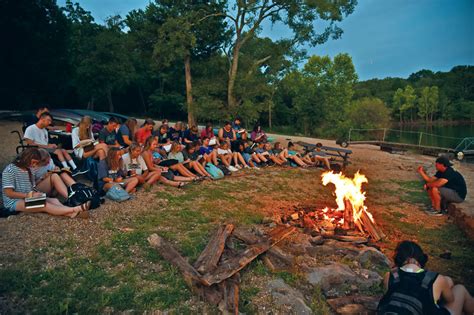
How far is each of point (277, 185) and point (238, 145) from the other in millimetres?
2662

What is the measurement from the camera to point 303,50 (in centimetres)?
1906

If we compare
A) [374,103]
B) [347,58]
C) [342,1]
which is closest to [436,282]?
[342,1]

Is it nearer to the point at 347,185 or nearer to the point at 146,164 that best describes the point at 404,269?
the point at 347,185

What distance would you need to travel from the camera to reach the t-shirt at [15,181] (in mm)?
4707

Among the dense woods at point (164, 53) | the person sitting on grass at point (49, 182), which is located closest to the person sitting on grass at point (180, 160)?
the person sitting on grass at point (49, 182)

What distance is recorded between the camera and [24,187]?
4.87 meters

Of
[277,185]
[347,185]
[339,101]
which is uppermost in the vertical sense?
[339,101]

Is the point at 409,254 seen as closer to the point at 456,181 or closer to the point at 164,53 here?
the point at 456,181

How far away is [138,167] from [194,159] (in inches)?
91.1

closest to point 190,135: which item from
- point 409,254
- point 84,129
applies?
point 84,129

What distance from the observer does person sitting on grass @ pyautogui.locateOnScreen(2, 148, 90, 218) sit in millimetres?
4738

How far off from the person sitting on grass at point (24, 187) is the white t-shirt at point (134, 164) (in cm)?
187

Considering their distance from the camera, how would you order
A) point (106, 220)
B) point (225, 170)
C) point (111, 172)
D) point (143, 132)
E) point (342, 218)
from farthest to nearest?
point (225, 170) → point (143, 132) → point (111, 172) → point (342, 218) → point (106, 220)

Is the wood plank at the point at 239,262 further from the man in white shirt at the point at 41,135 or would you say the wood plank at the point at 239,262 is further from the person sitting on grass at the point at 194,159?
the man in white shirt at the point at 41,135
